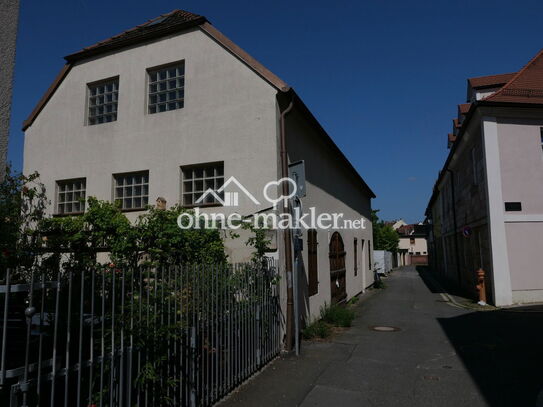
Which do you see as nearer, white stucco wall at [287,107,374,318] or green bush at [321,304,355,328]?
white stucco wall at [287,107,374,318]

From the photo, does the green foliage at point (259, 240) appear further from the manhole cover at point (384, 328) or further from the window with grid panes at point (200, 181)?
the manhole cover at point (384, 328)

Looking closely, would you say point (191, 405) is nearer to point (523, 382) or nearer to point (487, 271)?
point (523, 382)

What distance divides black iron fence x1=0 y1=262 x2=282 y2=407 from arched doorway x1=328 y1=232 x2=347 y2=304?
7511 mm

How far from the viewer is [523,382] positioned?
566cm

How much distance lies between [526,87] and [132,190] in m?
13.6

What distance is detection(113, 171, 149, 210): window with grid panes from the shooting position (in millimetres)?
9938

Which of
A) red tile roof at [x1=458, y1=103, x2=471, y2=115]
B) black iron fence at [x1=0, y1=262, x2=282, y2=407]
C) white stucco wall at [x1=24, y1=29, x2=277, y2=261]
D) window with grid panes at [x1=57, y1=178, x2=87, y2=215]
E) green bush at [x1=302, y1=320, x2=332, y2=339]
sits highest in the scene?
red tile roof at [x1=458, y1=103, x2=471, y2=115]

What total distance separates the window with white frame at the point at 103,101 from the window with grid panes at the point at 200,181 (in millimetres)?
2972

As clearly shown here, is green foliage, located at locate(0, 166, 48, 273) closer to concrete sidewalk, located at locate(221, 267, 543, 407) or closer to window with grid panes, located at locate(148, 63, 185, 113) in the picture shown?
window with grid panes, located at locate(148, 63, 185, 113)

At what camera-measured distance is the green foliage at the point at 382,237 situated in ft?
147

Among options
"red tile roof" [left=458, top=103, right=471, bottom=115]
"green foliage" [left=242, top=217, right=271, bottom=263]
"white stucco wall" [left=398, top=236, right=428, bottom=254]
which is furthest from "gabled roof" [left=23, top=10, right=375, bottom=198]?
"white stucco wall" [left=398, top=236, right=428, bottom=254]

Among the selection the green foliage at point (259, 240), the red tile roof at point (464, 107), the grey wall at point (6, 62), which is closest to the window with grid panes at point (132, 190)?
the green foliage at point (259, 240)

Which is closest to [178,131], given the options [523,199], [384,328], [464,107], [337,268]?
[384,328]

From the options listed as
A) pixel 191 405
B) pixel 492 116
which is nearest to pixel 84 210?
pixel 191 405
